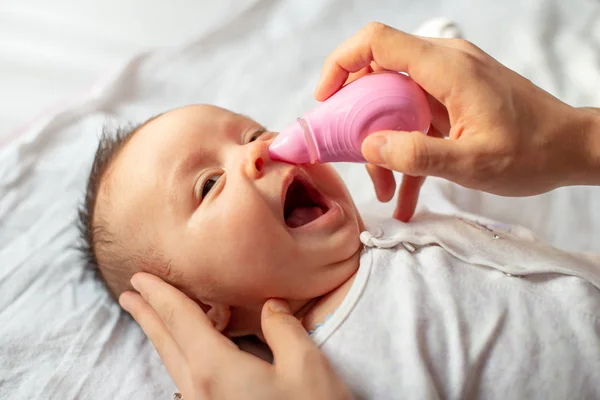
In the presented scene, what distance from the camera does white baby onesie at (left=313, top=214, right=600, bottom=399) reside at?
971mm

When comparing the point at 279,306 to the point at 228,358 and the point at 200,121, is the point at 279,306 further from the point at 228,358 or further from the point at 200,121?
the point at 200,121

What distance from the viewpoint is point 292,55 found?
1.85 metres

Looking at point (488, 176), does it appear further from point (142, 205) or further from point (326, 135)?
point (142, 205)

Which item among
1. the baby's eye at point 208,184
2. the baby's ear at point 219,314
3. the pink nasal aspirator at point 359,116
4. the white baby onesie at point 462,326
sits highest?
the pink nasal aspirator at point 359,116

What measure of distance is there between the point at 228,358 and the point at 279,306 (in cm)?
19

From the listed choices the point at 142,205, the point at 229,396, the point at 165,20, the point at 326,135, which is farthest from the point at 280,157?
the point at 165,20

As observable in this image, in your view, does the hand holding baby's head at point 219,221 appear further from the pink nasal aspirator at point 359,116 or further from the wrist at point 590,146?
the wrist at point 590,146

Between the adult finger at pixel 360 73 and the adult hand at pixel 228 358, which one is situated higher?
the adult finger at pixel 360 73

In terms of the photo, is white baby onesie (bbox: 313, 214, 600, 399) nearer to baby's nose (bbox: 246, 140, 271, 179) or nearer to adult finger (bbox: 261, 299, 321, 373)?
adult finger (bbox: 261, 299, 321, 373)

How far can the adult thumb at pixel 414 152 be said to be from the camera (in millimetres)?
836

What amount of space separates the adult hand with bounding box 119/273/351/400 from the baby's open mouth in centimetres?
19

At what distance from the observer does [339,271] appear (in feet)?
3.62

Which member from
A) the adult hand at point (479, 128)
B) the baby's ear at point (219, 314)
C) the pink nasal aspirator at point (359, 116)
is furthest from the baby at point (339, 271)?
the adult hand at point (479, 128)

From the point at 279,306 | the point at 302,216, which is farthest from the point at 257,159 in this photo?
the point at 279,306
